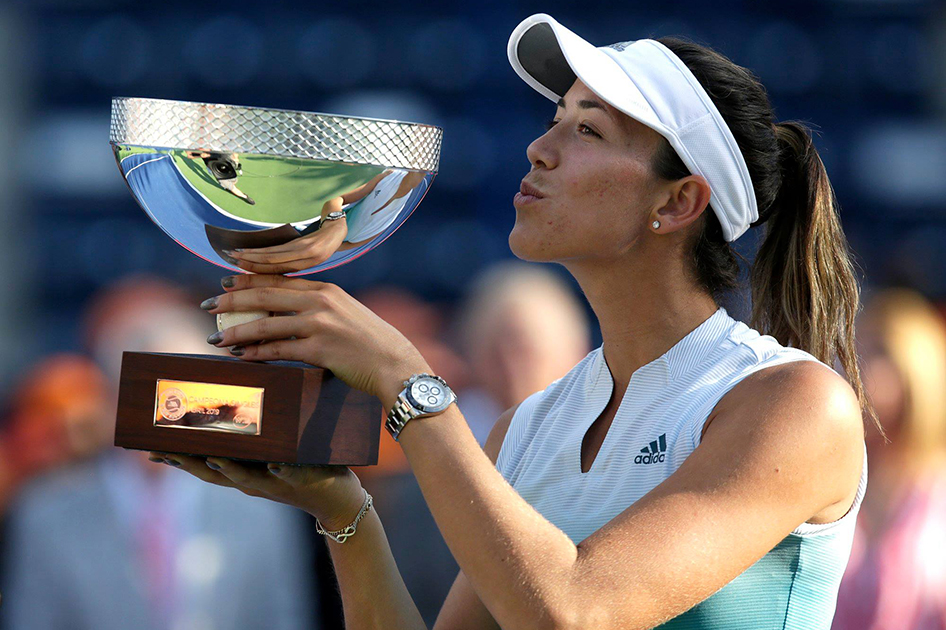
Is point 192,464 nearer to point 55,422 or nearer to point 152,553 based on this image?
point 152,553

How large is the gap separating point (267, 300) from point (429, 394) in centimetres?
26

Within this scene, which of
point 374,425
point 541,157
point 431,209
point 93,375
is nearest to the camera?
point 374,425

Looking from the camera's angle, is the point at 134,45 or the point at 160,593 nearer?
the point at 160,593

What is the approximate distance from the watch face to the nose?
1.48 feet

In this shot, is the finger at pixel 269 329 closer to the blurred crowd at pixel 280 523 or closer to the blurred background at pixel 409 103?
the blurred crowd at pixel 280 523

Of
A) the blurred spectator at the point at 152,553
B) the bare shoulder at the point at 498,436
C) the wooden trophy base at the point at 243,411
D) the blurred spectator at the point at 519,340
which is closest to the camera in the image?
the wooden trophy base at the point at 243,411

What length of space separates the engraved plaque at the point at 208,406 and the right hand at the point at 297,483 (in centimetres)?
5

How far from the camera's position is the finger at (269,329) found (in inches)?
60.4

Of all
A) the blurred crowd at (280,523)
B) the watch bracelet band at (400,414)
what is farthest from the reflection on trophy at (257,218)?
the blurred crowd at (280,523)

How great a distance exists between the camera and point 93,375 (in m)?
4.14

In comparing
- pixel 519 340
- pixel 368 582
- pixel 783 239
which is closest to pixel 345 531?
pixel 368 582

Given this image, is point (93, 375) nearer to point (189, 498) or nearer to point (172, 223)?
point (189, 498)

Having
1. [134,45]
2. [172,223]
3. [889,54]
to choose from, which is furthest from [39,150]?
[172,223]

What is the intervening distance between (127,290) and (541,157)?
10.2ft
